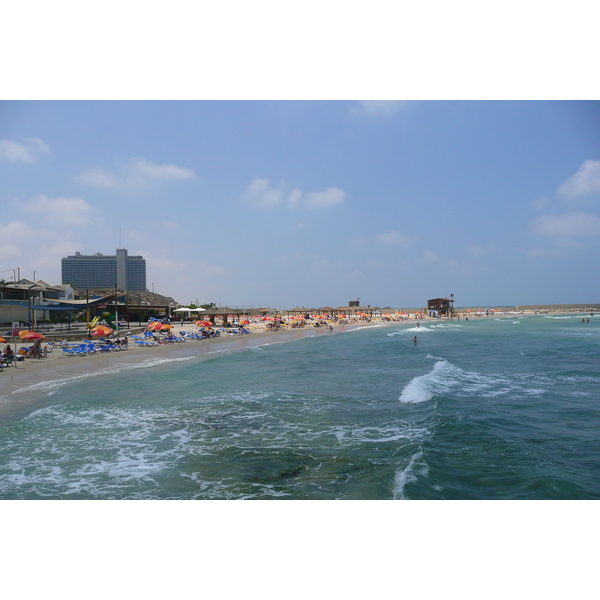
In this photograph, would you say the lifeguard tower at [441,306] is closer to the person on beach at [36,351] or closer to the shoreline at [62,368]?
the shoreline at [62,368]

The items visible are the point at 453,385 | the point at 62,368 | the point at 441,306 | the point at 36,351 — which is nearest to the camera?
the point at 453,385

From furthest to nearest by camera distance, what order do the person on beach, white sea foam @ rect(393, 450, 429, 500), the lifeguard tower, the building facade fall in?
the building facade < the lifeguard tower < the person on beach < white sea foam @ rect(393, 450, 429, 500)

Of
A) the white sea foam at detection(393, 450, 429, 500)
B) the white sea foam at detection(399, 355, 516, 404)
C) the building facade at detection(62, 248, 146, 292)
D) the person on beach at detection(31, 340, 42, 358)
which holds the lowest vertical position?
the white sea foam at detection(399, 355, 516, 404)

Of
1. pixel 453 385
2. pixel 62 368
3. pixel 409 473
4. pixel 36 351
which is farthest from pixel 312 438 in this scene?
pixel 36 351

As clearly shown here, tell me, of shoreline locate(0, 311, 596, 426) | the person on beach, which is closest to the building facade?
shoreline locate(0, 311, 596, 426)

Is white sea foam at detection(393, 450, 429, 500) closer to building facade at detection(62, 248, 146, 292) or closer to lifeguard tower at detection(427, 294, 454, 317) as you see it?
lifeguard tower at detection(427, 294, 454, 317)

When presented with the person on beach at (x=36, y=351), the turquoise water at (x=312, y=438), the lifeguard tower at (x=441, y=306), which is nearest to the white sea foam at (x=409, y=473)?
the turquoise water at (x=312, y=438)

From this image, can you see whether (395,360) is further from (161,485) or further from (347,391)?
(161,485)

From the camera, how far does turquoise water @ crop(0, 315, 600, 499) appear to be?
629 cm

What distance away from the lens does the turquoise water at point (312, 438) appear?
6.29 m

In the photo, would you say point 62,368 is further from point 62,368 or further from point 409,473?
point 409,473

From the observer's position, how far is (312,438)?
872cm

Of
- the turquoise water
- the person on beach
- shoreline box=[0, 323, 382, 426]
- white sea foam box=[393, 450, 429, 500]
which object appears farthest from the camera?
the person on beach

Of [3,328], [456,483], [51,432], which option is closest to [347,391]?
[456,483]
